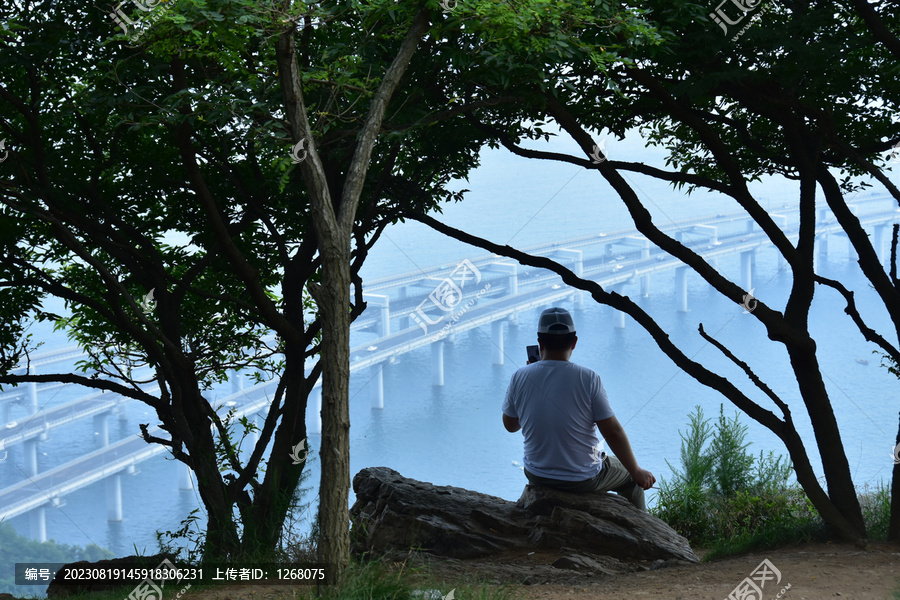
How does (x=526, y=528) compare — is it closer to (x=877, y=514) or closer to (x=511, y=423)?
(x=511, y=423)

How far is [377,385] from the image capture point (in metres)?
20.8

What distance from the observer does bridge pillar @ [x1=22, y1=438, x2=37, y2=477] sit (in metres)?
17.7

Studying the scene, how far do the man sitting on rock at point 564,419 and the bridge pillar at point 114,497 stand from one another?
16.2 meters

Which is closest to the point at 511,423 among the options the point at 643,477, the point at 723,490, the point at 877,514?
the point at 643,477

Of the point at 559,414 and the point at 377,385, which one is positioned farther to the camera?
the point at 377,385

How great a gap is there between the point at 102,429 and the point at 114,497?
2.14 m

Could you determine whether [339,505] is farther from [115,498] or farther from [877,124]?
[115,498]

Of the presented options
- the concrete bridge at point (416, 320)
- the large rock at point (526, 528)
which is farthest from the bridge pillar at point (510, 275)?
the large rock at point (526, 528)

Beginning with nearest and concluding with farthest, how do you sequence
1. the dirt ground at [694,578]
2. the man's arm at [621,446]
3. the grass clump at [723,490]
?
the dirt ground at [694,578] → the man's arm at [621,446] → the grass clump at [723,490]

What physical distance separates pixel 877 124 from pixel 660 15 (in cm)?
210

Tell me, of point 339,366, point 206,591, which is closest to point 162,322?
point 206,591

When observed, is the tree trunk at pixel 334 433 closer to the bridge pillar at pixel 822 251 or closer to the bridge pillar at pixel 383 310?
the bridge pillar at pixel 383 310

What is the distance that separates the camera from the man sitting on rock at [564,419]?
4.24m

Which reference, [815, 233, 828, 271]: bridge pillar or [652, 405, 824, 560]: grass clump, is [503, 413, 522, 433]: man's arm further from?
[815, 233, 828, 271]: bridge pillar
